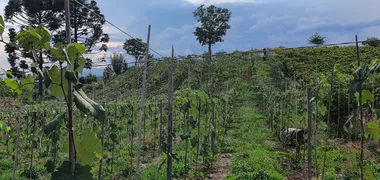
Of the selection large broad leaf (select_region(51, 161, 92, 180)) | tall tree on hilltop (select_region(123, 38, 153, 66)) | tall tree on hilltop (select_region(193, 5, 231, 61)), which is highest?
tall tree on hilltop (select_region(193, 5, 231, 61))

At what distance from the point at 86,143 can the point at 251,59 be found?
21.1 m

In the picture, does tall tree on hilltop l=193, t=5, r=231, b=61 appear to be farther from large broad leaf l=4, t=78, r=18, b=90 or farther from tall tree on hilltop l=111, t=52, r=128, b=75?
large broad leaf l=4, t=78, r=18, b=90

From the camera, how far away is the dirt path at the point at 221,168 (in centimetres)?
552

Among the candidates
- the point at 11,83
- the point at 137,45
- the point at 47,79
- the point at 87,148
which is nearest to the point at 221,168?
the point at 137,45

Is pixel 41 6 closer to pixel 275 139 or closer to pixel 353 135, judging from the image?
pixel 275 139

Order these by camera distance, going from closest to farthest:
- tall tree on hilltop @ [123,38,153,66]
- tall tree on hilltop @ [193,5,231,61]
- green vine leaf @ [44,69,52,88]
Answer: green vine leaf @ [44,69,52,88], tall tree on hilltop @ [123,38,153,66], tall tree on hilltop @ [193,5,231,61]

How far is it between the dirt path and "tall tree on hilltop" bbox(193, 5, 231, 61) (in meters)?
29.3

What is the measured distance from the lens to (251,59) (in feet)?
70.6

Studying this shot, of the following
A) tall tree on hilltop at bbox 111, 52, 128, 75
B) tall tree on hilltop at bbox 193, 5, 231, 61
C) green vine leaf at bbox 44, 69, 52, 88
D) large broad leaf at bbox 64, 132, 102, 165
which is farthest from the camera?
tall tree on hilltop at bbox 193, 5, 231, 61

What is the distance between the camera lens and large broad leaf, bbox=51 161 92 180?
3.17 ft

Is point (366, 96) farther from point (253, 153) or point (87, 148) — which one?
point (253, 153)

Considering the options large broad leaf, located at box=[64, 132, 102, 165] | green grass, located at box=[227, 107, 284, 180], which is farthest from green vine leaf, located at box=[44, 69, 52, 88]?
green grass, located at box=[227, 107, 284, 180]

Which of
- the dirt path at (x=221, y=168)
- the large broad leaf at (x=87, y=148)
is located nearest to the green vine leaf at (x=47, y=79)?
the large broad leaf at (x=87, y=148)

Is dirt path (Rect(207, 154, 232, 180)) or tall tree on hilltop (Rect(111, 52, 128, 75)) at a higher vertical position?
tall tree on hilltop (Rect(111, 52, 128, 75))
